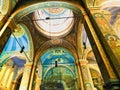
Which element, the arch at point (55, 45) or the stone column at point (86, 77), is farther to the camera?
the arch at point (55, 45)

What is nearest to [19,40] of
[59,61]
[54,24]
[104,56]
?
[54,24]

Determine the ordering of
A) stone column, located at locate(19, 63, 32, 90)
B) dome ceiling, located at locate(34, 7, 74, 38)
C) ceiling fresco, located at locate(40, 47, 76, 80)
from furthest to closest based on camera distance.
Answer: ceiling fresco, located at locate(40, 47, 76, 80) → dome ceiling, located at locate(34, 7, 74, 38) → stone column, located at locate(19, 63, 32, 90)

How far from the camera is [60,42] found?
12234 mm

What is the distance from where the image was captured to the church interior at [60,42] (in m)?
5.30

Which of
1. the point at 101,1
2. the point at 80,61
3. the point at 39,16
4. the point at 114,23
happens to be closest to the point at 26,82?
the point at 80,61

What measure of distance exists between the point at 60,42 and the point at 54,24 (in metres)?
1.87

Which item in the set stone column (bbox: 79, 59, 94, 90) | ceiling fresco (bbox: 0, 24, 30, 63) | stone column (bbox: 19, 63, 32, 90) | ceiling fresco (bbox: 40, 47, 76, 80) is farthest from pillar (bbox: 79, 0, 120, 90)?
ceiling fresco (bbox: 40, 47, 76, 80)

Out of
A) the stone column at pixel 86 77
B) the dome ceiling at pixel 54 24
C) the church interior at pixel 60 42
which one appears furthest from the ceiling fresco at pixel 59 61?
the stone column at pixel 86 77

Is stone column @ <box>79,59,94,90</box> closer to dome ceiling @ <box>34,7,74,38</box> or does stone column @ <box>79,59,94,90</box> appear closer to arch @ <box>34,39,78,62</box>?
arch @ <box>34,39,78,62</box>

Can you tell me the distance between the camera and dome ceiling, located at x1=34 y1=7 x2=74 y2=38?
461 inches

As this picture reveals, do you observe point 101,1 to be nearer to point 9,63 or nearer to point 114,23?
point 114,23

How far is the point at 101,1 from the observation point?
704 centimetres

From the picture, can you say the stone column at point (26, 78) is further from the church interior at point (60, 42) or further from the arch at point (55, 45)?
the arch at point (55, 45)

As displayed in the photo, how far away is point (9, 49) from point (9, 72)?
2.84 meters
